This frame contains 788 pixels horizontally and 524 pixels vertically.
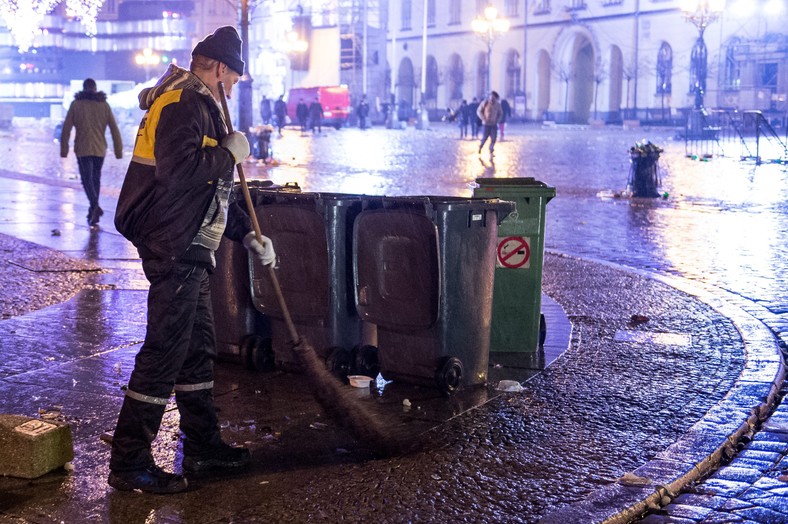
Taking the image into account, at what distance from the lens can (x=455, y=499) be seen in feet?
14.1

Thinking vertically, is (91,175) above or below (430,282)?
above

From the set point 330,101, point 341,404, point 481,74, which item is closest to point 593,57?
point 481,74

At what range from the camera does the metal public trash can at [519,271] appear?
6.64 m

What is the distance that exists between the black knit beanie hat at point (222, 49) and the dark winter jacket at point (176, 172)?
121mm

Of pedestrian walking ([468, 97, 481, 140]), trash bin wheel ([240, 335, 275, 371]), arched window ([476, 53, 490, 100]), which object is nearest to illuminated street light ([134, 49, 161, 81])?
arched window ([476, 53, 490, 100])

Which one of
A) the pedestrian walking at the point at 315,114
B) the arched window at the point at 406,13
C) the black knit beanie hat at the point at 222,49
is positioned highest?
the arched window at the point at 406,13

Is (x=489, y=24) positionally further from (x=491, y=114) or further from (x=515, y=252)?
(x=515, y=252)

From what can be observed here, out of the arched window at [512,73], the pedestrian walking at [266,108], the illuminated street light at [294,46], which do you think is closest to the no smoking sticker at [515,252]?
the pedestrian walking at [266,108]

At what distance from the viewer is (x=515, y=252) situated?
22.0 feet

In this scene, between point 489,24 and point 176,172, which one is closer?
point 176,172

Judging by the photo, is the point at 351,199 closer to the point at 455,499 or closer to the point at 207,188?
the point at 207,188

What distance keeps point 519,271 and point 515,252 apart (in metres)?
0.12

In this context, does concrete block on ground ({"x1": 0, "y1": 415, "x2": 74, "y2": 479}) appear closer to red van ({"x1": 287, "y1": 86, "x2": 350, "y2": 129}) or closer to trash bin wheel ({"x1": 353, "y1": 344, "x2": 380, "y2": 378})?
trash bin wheel ({"x1": 353, "y1": 344, "x2": 380, "y2": 378})

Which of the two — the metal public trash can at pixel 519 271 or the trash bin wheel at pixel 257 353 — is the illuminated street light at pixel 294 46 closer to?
the metal public trash can at pixel 519 271
